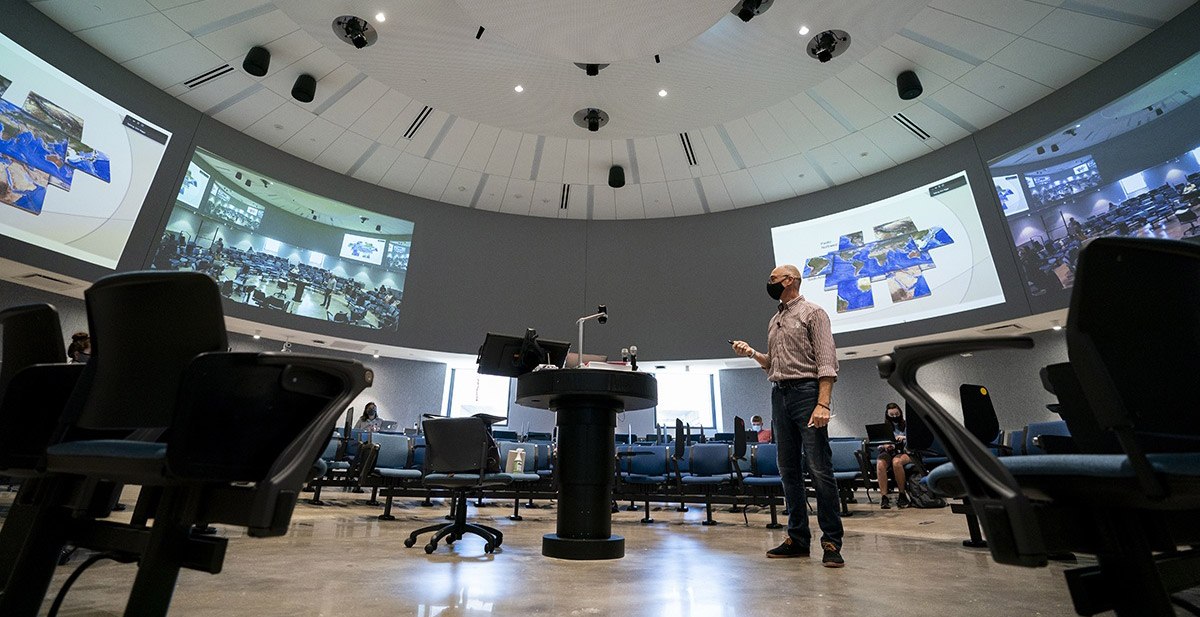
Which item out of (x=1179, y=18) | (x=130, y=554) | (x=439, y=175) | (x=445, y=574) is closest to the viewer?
(x=130, y=554)

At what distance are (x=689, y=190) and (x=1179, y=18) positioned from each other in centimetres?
671

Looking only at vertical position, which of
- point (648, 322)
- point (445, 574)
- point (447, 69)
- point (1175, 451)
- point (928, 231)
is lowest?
point (445, 574)

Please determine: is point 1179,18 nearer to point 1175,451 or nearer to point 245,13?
point 1175,451

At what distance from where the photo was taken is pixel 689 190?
34.2 ft

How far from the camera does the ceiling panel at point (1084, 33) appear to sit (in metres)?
6.55

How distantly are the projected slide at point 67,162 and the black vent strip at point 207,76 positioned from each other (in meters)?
0.82

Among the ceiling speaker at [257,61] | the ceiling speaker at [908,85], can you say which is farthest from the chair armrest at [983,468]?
the ceiling speaker at [257,61]

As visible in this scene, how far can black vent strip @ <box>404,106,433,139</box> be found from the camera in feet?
27.7

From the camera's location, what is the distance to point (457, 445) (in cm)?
359

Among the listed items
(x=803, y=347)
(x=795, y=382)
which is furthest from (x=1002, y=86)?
(x=795, y=382)

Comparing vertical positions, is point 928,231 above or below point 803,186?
below

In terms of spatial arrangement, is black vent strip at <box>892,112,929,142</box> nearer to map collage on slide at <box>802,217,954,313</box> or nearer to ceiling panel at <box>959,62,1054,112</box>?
ceiling panel at <box>959,62,1054,112</box>

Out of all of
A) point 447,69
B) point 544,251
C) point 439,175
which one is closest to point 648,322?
point 544,251

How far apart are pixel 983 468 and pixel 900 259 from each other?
8.95 m
